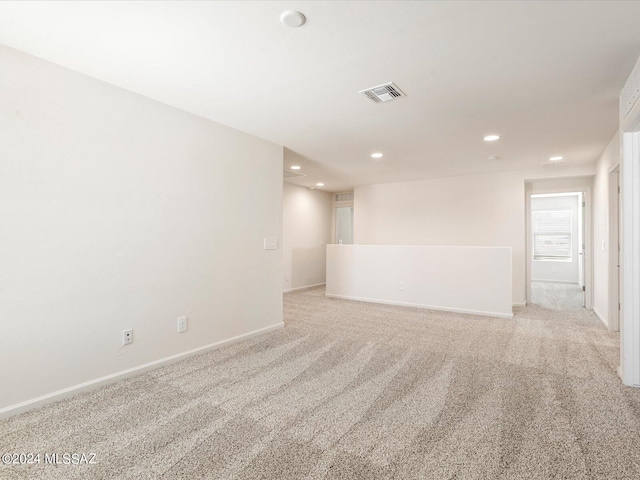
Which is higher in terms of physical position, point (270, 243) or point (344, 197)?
point (344, 197)

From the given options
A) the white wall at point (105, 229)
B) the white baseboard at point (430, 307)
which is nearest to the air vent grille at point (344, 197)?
the white baseboard at point (430, 307)

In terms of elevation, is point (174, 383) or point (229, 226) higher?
point (229, 226)

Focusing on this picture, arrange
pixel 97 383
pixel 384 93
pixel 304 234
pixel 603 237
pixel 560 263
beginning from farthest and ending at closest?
pixel 560 263
pixel 304 234
pixel 603 237
pixel 384 93
pixel 97 383

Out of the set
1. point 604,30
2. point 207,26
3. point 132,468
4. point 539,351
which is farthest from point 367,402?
point 604,30

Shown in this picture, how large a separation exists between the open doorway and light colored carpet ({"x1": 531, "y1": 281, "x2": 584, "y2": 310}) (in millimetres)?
26

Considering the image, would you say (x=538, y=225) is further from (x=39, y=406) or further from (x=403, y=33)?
(x=39, y=406)

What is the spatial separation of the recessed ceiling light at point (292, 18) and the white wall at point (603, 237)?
3926 mm

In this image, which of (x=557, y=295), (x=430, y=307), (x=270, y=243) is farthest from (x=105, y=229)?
(x=557, y=295)

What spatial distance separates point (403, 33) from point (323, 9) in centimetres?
53

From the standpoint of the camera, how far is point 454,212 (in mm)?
6277

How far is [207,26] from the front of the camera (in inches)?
74.4

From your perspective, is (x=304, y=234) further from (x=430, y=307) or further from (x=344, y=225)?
(x=430, y=307)

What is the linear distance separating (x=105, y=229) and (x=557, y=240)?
10.4 metres

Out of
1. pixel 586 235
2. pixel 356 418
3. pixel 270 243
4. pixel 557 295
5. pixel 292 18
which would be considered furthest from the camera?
pixel 557 295
